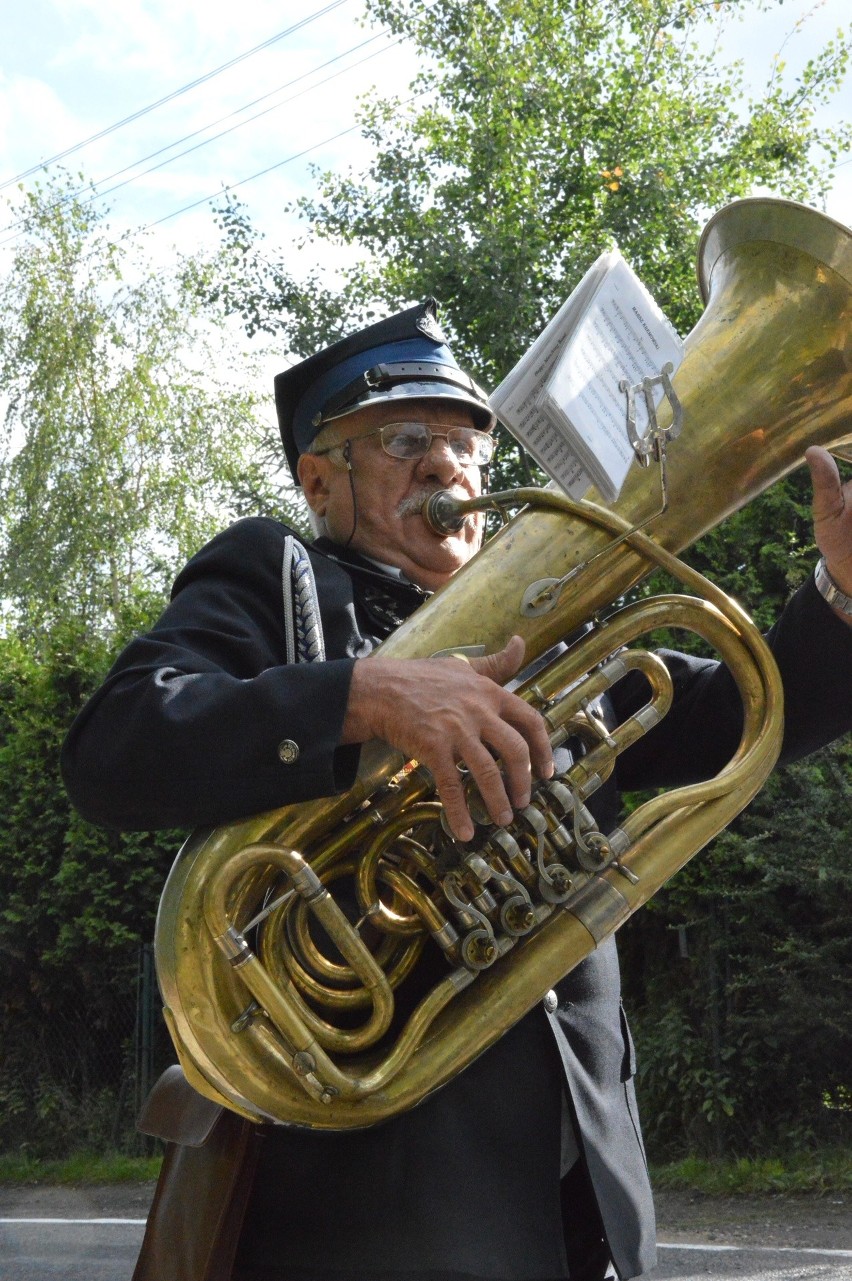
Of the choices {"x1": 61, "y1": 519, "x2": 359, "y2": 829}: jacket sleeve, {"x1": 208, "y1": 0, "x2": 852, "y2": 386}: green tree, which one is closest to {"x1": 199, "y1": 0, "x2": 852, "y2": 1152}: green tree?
{"x1": 208, "y1": 0, "x2": 852, "y2": 386}: green tree

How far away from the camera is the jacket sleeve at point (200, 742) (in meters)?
1.98

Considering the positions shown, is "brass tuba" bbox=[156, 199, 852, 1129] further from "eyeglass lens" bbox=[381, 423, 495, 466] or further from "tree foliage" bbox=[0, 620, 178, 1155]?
"tree foliage" bbox=[0, 620, 178, 1155]

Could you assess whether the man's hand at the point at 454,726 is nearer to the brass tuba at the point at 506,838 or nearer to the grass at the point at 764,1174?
the brass tuba at the point at 506,838

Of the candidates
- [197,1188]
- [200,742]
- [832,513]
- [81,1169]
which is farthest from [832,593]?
[81,1169]

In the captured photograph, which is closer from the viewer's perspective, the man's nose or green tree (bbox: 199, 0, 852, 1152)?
the man's nose

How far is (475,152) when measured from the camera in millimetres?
10992

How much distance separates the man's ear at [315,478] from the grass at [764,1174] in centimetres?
528

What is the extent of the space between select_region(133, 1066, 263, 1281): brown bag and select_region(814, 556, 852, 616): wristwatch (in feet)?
3.93

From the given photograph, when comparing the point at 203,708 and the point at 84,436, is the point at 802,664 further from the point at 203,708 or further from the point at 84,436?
the point at 84,436

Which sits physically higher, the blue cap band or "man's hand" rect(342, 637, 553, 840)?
the blue cap band

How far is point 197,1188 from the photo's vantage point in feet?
6.86

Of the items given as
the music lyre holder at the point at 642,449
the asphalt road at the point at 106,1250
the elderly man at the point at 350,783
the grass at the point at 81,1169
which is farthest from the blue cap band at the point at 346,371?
the grass at the point at 81,1169

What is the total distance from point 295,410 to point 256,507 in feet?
32.7

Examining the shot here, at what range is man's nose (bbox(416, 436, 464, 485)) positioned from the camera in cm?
259
